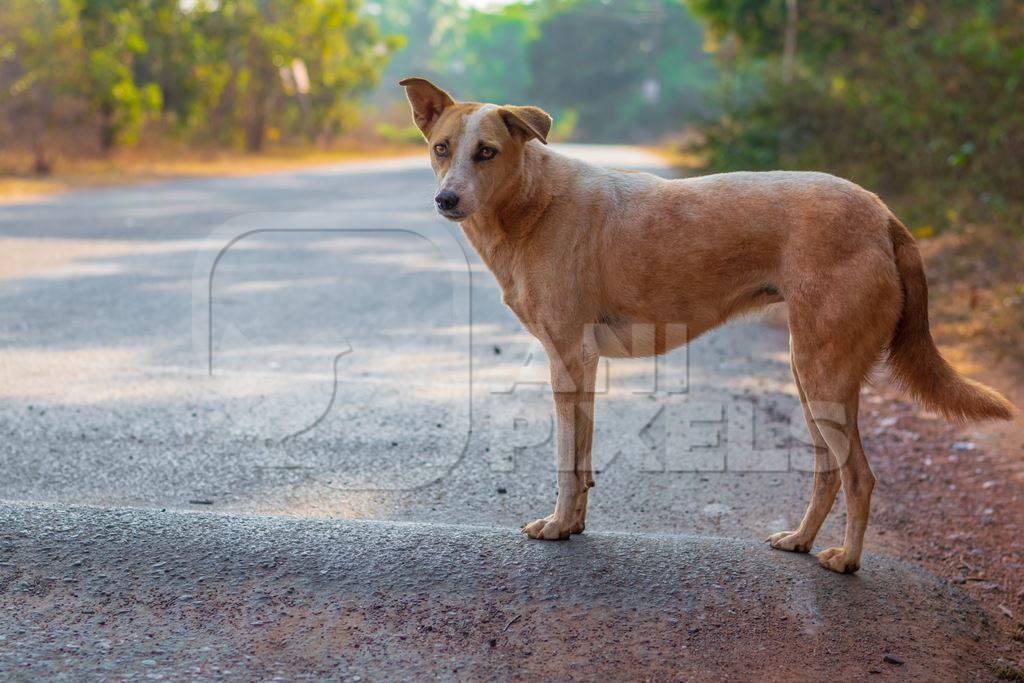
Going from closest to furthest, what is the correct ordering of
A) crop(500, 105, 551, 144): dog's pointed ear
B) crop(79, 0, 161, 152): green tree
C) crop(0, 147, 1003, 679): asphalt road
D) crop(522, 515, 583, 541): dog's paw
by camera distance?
crop(0, 147, 1003, 679): asphalt road < crop(522, 515, 583, 541): dog's paw < crop(500, 105, 551, 144): dog's pointed ear < crop(79, 0, 161, 152): green tree

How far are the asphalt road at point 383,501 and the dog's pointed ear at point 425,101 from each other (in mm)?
1618

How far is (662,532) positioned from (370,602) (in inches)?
60.0

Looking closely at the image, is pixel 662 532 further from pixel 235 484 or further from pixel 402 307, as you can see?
pixel 402 307

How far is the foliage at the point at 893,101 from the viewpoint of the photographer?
12492 millimetres

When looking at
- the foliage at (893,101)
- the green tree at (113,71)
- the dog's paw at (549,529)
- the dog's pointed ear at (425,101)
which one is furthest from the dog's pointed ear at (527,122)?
the green tree at (113,71)

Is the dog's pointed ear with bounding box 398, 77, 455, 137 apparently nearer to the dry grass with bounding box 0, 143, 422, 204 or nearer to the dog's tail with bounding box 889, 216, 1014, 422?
the dog's tail with bounding box 889, 216, 1014, 422

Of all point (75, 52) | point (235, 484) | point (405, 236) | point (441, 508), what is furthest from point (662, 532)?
point (75, 52)

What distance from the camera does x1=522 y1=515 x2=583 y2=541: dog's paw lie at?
12.7ft

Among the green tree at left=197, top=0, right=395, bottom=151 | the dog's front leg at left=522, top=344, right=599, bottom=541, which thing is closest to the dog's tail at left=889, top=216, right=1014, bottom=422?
the dog's front leg at left=522, top=344, right=599, bottom=541

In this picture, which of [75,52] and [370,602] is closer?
[370,602]

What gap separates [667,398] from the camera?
6438mm

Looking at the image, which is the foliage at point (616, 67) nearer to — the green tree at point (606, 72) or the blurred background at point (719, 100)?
the green tree at point (606, 72)

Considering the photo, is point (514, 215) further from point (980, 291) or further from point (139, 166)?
point (139, 166)

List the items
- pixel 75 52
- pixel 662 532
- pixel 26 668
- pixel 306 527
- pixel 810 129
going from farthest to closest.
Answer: pixel 75 52 < pixel 810 129 < pixel 662 532 < pixel 306 527 < pixel 26 668
